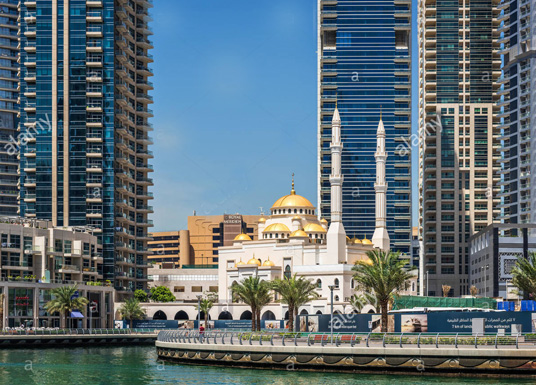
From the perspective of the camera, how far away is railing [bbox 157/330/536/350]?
66.6 m

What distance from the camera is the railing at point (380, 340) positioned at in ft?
218

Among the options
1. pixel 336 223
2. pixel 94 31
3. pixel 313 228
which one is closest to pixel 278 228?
pixel 313 228

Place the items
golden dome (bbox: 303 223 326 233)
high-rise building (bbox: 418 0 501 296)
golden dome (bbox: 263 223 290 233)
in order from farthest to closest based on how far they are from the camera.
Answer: high-rise building (bbox: 418 0 501 296) < golden dome (bbox: 263 223 290 233) < golden dome (bbox: 303 223 326 233)

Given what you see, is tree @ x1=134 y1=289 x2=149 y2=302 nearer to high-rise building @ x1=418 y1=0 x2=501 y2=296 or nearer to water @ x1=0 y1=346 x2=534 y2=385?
high-rise building @ x1=418 y1=0 x2=501 y2=296

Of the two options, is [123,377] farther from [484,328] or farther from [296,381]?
[484,328]

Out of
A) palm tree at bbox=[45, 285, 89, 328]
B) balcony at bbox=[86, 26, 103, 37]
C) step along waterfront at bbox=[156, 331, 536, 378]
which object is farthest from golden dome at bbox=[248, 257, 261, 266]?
step along waterfront at bbox=[156, 331, 536, 378]

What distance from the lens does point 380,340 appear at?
7194 cm

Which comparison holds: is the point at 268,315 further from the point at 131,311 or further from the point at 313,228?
the point at 131,311

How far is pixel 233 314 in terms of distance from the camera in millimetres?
164875

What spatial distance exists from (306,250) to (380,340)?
96706mm

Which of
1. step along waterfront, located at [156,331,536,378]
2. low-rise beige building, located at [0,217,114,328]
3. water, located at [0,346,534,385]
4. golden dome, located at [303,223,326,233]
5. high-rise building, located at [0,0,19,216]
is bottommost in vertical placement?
water, located at [0,346,534,385]

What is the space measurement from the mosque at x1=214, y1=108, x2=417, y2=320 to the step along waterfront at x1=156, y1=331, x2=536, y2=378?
251 feet

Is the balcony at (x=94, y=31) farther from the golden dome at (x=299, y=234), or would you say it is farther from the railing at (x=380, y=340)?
the railing at (x=380, y=340)

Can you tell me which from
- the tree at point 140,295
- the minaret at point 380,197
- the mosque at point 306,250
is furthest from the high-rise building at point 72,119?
the minaret at point 380,197
